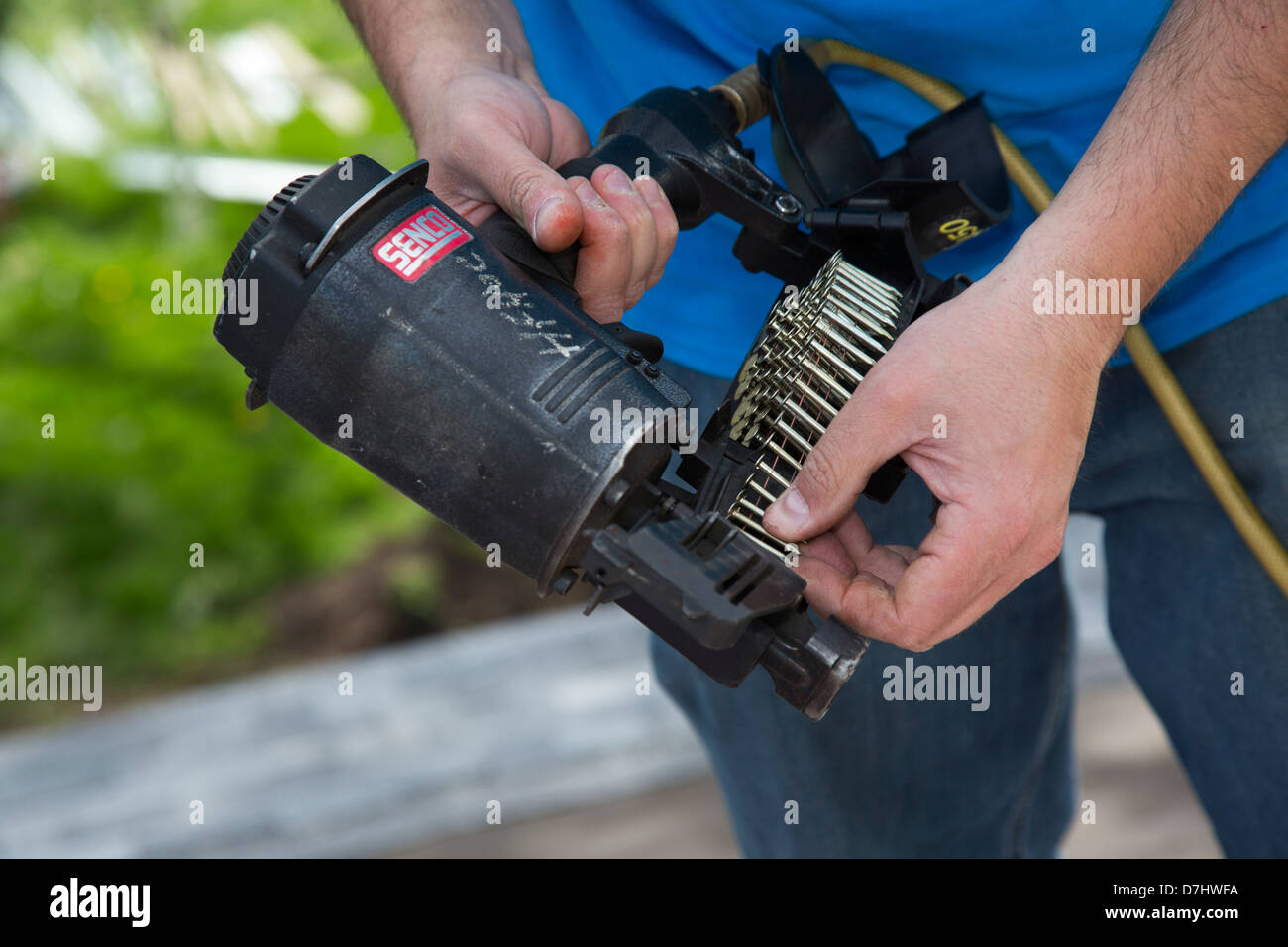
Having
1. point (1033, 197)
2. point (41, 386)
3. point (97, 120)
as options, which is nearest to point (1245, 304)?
point (1033, 197)

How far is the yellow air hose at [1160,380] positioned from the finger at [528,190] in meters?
0.29

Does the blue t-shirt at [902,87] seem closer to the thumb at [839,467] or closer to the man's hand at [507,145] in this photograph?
the man's hand at [507,145]

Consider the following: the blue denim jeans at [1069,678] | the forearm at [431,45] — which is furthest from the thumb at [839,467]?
the forearm at [431,45]

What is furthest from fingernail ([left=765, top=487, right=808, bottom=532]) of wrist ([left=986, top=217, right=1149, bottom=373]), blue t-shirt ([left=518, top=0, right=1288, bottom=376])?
blue t-shirt ([left=518, top=0, right=1288, bottom=376])

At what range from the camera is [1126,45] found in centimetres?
96

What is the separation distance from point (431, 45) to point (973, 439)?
643 millimetres

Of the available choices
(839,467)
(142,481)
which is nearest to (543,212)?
(839,467)

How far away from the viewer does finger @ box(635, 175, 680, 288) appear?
91 cm

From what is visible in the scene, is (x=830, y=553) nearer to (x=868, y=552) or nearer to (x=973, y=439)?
(x=868, y=552)

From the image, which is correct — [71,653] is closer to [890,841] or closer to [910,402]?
[890,841]

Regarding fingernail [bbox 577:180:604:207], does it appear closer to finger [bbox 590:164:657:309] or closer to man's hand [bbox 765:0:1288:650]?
finger [bbox 590:164:657:309]

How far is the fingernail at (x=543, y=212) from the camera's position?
0.84 m

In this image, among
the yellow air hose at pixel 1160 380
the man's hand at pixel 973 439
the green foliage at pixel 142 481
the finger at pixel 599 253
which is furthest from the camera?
the green foliage at pixel 142 481

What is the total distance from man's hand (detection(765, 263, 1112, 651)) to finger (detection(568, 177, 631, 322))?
0.21 metres
